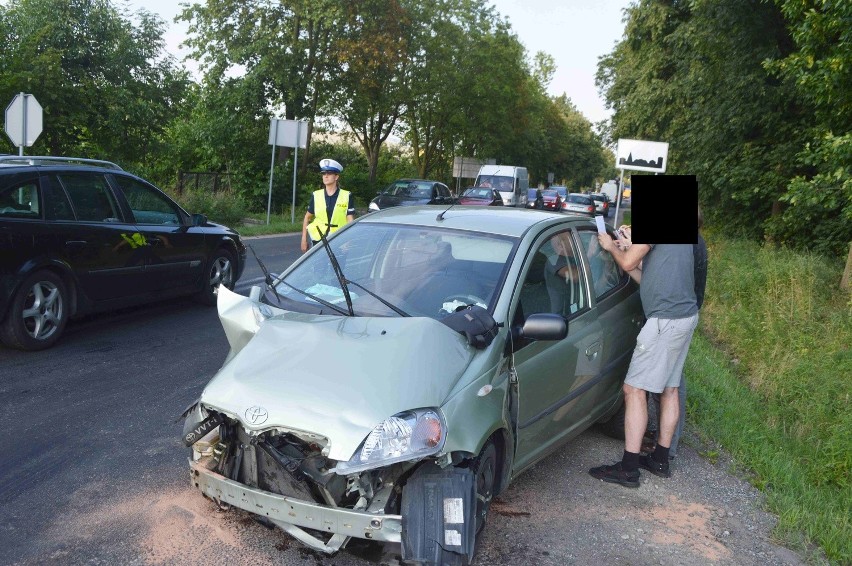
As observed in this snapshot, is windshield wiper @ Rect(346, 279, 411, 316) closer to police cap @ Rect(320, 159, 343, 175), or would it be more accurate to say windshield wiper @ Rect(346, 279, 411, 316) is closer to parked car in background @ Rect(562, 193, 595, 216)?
police cap @ Rect(320, 159, 343, 175)

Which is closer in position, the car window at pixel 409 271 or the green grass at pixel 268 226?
the car window at pixel 409 271

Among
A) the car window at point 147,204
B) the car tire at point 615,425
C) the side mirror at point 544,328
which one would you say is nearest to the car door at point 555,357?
the side mirror at point 544,328

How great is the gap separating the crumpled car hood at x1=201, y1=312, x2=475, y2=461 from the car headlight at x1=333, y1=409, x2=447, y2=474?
0.03 metres

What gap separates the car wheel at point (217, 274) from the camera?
30.7 ft

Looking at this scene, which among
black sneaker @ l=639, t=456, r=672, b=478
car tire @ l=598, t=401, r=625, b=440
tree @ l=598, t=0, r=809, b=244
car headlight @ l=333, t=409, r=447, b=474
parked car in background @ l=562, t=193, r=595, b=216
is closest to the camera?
car headlight @ l=333, t=409, r=447, b=474

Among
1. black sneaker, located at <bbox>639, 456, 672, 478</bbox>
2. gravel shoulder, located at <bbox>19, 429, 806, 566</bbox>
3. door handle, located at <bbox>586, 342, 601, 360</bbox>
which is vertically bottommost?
gravel shoulder, located at <bbox>19, 429, 806, 566</bbox>

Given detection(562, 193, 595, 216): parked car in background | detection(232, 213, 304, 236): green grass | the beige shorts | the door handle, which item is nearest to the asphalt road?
the beige shorts

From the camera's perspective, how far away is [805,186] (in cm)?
1082

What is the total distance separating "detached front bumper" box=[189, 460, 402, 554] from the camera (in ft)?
10.0

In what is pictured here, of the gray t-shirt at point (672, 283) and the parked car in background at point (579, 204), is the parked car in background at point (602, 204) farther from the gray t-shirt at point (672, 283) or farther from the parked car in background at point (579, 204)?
the gray t-shirt at point (672, 283)

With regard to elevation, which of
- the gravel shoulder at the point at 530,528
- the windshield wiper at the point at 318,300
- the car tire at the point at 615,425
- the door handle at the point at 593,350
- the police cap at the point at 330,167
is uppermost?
the police cap at the point at 330,167

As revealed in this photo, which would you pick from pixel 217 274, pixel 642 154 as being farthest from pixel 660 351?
pixel 642 154

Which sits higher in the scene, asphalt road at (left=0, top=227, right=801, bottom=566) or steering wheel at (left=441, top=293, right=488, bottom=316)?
steering wheel at (left=441, top=293, right=488, bottom=316)

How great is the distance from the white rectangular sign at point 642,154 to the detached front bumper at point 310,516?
17.5 meters
